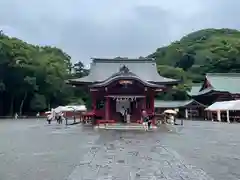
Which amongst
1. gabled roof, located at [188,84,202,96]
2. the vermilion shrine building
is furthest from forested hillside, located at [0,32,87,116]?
the vermilion shrine building

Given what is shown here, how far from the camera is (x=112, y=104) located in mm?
32688

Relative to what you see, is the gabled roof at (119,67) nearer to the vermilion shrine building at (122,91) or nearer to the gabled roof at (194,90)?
the vermilion shrine building at (122,91)

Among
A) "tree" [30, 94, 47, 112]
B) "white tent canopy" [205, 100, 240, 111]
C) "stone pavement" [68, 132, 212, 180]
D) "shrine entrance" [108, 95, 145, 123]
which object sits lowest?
"stone pavement" [68, 132, 212, 180]

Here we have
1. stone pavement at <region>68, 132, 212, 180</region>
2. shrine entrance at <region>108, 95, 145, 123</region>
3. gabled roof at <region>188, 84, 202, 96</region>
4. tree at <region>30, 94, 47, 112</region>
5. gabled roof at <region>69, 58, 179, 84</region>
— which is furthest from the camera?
tree at <region>30, 94, 47, 112</region>

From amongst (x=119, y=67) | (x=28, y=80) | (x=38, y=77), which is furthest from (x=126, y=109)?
(x=38, y=77)

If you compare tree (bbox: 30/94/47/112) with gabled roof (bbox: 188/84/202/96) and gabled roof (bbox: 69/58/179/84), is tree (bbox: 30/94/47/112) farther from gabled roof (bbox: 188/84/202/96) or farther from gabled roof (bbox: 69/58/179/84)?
gabled roof (bbox: 69/58/179/84)

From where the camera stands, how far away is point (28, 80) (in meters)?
64.2

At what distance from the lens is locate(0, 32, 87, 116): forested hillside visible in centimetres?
6512

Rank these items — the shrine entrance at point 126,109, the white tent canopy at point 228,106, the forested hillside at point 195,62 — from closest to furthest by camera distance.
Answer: the shrine entrance at point 126,109
the white tent canopy at point 228,106
the forested hillside at point 195,62

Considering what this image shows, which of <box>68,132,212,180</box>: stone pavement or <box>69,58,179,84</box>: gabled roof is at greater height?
<box>69,58,179,84</box>: gabled roof

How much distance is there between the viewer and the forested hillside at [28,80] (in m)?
65.1

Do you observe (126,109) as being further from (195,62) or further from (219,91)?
(195,62)

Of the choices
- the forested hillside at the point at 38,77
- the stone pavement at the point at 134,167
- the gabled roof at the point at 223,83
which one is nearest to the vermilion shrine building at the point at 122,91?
the stone pavement at the point at 134,167

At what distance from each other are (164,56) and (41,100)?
151 feet
